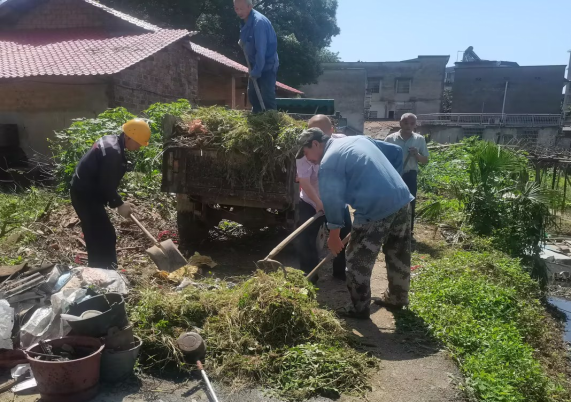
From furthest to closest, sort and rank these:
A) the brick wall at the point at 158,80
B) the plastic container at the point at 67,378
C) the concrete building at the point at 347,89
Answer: the concrete building at the point at 347,89, the brick wall at the point at 158,80, the plastic container at the point at 67,378

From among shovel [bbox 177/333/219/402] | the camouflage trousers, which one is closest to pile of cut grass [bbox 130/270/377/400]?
shovel [bbox 177/333/219/402]

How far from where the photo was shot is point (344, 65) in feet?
121

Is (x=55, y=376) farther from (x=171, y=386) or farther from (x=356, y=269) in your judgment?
(x=356, y=269)

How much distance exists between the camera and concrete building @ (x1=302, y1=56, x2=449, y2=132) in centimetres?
3472

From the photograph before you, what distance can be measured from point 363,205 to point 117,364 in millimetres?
A: 2287

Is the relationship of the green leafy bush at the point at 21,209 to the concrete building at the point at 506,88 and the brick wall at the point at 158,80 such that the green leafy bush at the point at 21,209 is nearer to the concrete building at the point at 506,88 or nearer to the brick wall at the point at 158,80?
the brick wall at the point at 158,80

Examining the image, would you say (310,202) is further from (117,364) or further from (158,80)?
(158,80)

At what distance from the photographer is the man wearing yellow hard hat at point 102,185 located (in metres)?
4.51

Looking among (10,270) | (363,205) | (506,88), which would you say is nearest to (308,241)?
(363,205)

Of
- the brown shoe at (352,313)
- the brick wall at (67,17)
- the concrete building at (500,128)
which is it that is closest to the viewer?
the brown shoe at (352,313)

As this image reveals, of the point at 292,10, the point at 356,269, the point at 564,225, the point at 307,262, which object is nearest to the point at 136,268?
the point at 307,262

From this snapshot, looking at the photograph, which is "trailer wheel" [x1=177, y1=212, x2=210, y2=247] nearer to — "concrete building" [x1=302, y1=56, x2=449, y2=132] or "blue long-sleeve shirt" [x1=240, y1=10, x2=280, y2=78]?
"blue long-sleeve shirt" [x1=240, y1=10, x2=280, y2=78]

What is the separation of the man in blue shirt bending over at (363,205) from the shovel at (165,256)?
1983 mm

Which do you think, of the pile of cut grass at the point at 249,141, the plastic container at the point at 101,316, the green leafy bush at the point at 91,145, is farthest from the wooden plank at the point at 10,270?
the green leafy bush at the point at 91,145
